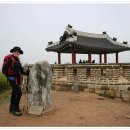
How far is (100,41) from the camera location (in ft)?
69.6

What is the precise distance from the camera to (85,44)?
18250 mm

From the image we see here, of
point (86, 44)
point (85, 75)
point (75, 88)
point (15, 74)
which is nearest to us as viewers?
point (15, 74)

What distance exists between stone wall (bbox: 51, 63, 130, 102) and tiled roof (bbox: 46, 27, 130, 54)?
294 cm

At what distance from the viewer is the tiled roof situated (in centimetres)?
1767

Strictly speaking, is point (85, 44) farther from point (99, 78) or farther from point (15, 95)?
point (15, 95)

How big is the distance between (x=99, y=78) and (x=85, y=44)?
183 inches

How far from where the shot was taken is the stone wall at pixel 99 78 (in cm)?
1393

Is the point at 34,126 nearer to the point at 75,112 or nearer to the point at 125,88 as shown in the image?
the point at 75,112

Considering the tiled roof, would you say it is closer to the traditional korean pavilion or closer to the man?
the traditional korean pavilion

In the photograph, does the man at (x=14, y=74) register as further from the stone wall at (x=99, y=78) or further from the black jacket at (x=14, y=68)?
the stone wall at (x=99, y=78)

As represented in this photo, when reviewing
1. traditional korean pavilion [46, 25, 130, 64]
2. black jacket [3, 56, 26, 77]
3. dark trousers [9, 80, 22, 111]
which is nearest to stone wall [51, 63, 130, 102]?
traditional korean pavilion [46, 25, 130, 64]

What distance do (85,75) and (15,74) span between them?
8326 mm

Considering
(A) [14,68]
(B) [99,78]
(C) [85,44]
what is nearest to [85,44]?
(C) [85,44]

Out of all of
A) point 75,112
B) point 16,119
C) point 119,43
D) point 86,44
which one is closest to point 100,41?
point 119,43
